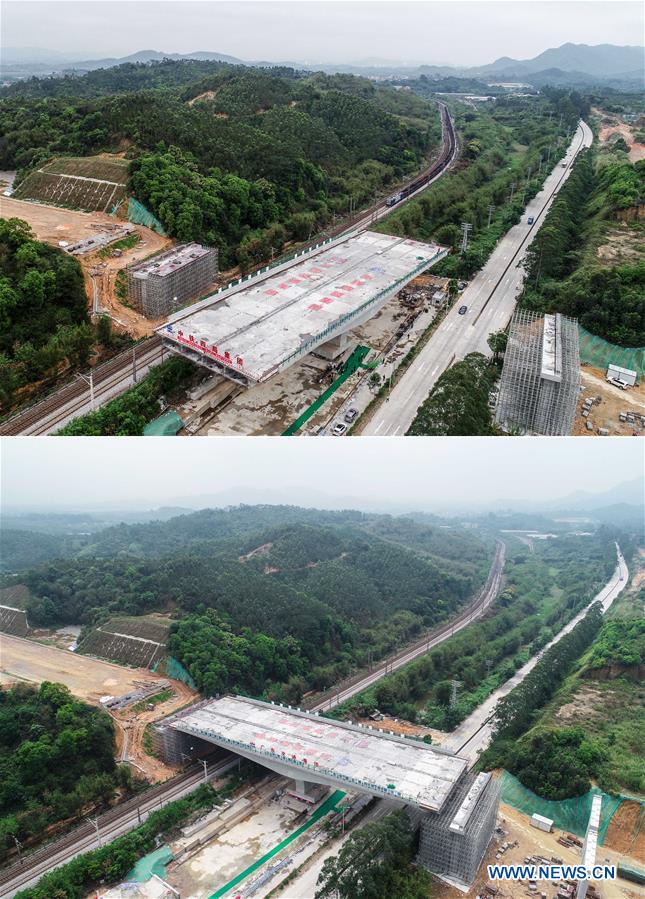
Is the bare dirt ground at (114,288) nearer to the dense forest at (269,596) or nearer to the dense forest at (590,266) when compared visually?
the dense forest at (269,596)

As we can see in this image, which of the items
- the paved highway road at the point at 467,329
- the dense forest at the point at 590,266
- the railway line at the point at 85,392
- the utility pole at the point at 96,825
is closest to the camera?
the utility pole at the point at 96,825

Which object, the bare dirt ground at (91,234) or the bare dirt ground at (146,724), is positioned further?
the bare dirt ground at (91,234)

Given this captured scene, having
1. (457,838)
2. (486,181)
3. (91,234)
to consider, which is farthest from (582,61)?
(457,838)

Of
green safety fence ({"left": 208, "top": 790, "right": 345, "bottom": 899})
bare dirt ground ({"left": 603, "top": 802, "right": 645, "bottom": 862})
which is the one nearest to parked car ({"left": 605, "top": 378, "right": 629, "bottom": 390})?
bare dirt ground ({"left": 603, "top": 802, "right": 645, "bottom": 862})

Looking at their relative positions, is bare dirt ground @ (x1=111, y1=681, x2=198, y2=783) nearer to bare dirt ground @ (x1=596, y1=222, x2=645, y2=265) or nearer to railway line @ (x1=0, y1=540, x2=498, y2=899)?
railway line @ (x1=0, y1=540, x2=498, y2=899)

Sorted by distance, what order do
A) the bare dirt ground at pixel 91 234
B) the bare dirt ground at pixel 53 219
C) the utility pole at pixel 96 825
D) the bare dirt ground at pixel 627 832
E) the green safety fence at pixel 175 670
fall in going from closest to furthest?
the bare dirt ground at pixel 627 832 < the utility pole at pixel 96 825 < the green safety fence at pixel 175 670 < the bare dirt ground at pixel 91 234 < the bare dirt ground at pixel 53 219

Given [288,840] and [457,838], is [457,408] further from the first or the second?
[288,840]

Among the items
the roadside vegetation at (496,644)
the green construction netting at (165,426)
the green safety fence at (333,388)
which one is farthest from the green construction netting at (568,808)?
the green construction netting at (165,426)

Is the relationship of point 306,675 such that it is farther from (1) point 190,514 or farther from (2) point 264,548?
(1) point 190,514
